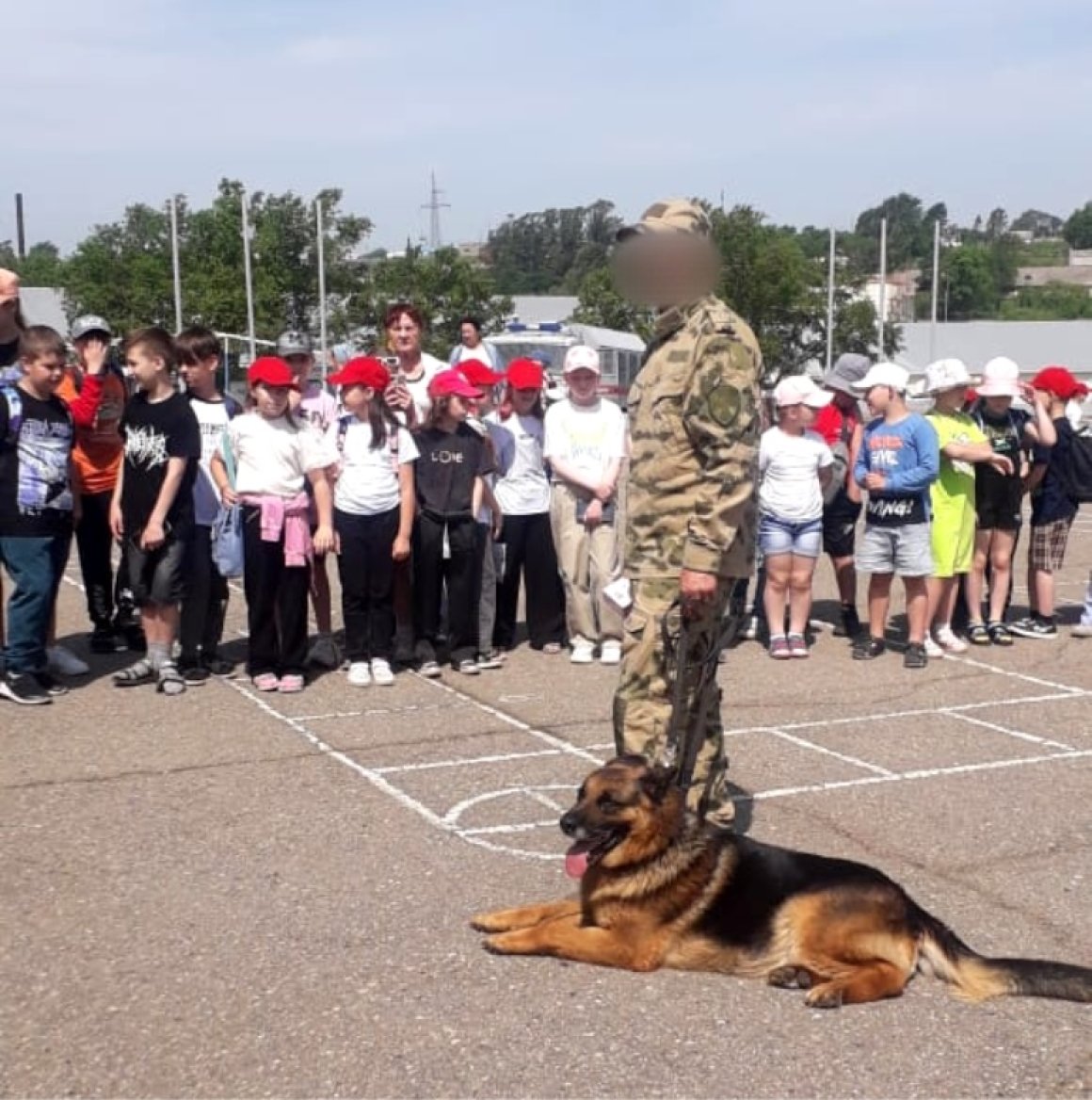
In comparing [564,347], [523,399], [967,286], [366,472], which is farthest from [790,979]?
[967,286]

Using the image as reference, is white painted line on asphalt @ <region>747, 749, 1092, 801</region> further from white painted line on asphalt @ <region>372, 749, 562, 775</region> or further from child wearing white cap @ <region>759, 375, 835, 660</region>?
child wearing white cap @ <region>759, 375, 835, 660</region>

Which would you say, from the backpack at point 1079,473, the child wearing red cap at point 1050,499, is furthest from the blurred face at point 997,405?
the backpack at point 1079,473

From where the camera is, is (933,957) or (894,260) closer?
(933,957)

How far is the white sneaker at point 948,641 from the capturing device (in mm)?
9602

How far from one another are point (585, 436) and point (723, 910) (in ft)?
16.6

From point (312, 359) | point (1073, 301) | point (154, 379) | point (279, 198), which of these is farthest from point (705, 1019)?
point (1073, 301)

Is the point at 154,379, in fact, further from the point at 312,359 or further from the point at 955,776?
the point at 955,776

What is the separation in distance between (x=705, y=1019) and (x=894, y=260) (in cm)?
14576

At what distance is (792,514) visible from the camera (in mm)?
9367

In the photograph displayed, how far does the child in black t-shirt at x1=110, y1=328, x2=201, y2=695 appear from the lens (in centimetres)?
809

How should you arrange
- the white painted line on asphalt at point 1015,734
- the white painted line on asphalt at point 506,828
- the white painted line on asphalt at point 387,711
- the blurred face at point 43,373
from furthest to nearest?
the blurred face at point 43,373 → the white painted line on asphalt at point 387,711 → the white painted line on asphalt at point 1015,734 → the white painted line on asphalt at point 506,828

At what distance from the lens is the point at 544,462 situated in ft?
31.2

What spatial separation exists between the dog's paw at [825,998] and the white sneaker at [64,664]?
5.69 metres

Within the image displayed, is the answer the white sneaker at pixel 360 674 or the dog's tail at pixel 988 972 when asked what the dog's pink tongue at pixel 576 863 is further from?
the white sneaker at pixel 360 674
